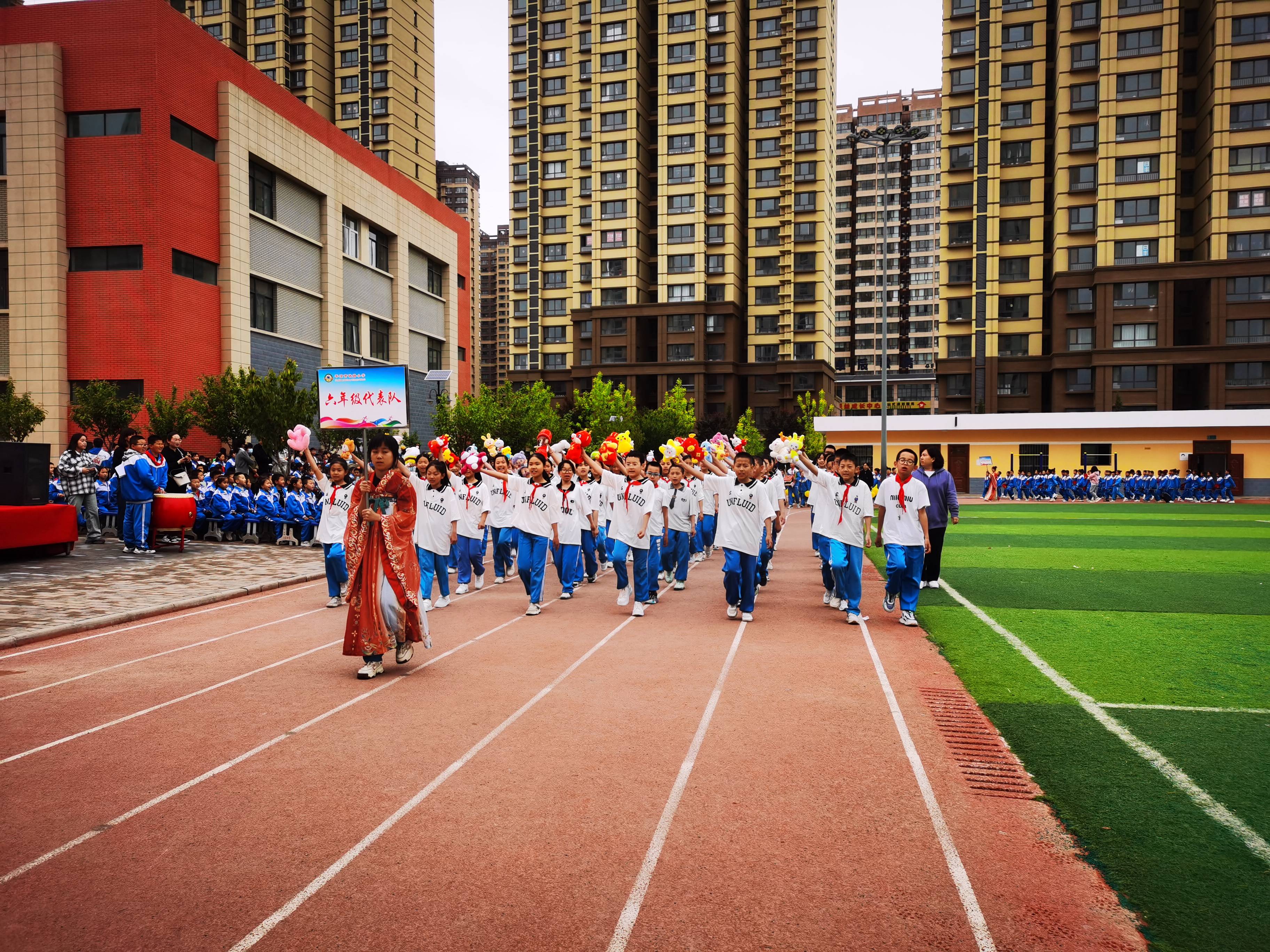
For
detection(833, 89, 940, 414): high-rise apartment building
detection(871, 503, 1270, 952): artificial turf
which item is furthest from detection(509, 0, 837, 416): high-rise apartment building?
detection(871, 503, 1270, 952): artificial turf

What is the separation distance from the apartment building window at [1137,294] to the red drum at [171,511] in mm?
54871

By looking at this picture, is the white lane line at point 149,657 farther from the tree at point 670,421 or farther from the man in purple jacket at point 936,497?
the tree at point 670,421

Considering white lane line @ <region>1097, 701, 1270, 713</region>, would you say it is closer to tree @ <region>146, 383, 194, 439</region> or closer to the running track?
the running track

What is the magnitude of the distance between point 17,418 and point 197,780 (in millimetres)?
22761

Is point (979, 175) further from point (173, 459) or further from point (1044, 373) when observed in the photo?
point (173, 459)

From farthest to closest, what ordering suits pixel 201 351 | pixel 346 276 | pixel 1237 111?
pixel 1237 111
pixel 346 276
pixel 201 351

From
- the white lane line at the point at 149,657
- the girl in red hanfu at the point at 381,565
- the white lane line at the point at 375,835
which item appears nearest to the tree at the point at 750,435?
the white lane line at the point at 149,657

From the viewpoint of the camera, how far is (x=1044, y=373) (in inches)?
2347

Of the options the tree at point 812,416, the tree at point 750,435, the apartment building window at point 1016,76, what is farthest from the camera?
the tree at point 750,435

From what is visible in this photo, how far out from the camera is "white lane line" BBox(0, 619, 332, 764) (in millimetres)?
5645

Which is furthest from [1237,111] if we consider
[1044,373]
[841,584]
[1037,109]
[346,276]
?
[841,584]

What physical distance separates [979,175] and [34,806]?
217 ft

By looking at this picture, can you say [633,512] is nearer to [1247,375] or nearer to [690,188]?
[1247,375]

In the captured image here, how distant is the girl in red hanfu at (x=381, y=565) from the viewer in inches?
294
